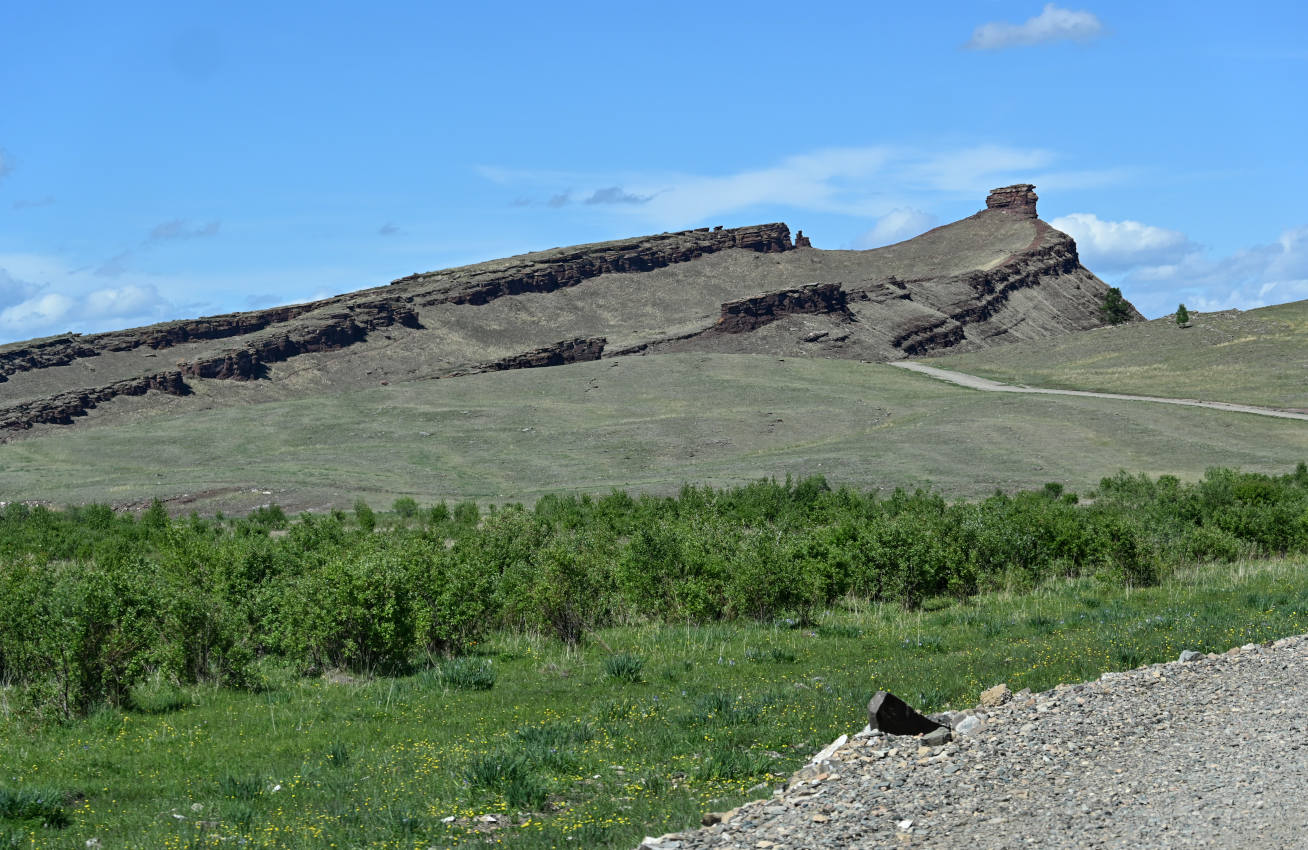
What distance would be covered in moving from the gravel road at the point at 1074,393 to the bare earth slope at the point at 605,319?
19.1 metres

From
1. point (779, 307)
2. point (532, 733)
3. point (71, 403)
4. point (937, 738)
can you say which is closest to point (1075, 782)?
point (937, 738)

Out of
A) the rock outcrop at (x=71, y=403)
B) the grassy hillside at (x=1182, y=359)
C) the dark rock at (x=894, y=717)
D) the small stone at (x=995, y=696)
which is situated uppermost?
the rock outcrop at (x=71, y=403)

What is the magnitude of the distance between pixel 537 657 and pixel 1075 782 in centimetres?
970

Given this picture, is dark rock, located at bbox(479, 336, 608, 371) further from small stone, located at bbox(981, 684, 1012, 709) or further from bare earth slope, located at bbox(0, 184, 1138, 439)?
small stone, located at bbox(981, 684, 1012, 709)

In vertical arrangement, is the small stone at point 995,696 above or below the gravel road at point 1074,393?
below

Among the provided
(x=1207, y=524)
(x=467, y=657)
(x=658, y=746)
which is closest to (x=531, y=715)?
(x=658, y=746)

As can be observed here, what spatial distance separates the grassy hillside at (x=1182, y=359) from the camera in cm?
A: 8469

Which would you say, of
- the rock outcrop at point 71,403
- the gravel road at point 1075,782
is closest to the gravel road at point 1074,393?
the gravel road at point 1075,782

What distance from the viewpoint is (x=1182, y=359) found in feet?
319

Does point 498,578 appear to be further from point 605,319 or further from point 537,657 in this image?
point 605,319

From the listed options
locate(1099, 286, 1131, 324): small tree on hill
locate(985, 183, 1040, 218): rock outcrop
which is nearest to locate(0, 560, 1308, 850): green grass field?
locate(1099, 286, 1131, 324): small tree on hill

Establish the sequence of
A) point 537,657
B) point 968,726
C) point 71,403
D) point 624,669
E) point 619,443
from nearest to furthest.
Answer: point 968,726 → point 624,669 → point 537,657 → point 619,443 → point 71,403

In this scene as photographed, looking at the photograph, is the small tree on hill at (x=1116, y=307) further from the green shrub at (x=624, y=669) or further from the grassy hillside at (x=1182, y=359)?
the green shrub at (x=624, y=669)

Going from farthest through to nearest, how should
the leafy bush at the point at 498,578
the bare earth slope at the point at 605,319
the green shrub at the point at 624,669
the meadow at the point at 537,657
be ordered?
the bare earth slope at the point at 605,319, the green shrub at the point at 624,669, the leafy bush at the point at 498,578, the meadow at the point at 537,657
